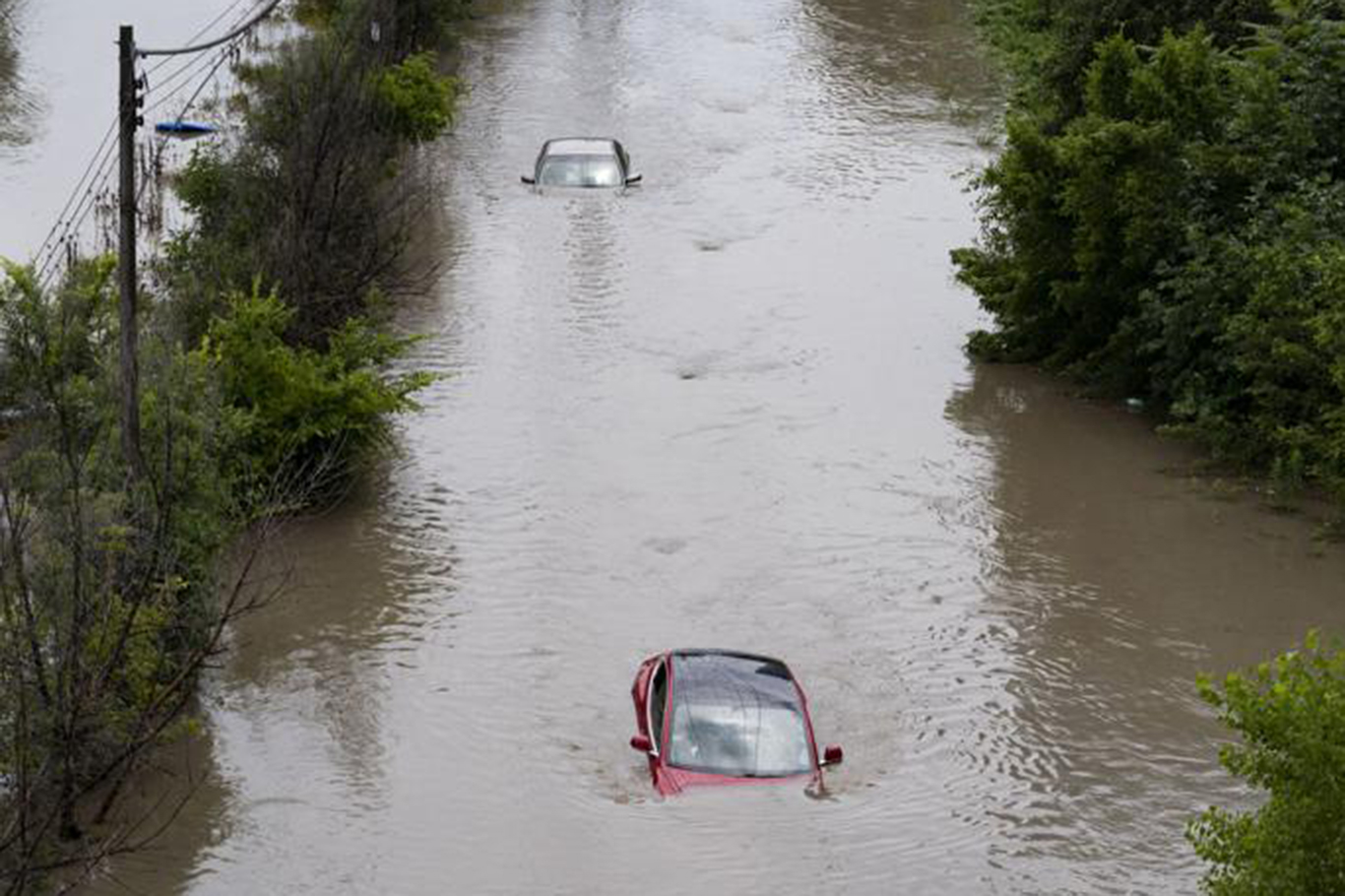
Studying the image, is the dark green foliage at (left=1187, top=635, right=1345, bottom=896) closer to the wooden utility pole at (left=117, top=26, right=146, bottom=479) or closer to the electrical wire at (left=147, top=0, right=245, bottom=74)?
the wooden utility pole at (left=117, top=26, right=146, bottom=479)

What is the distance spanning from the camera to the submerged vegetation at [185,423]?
14008mm

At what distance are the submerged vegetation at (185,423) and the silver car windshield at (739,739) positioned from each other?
3585 millimetres

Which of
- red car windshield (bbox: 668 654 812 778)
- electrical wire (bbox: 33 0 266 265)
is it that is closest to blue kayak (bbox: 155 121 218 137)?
electrical wire (bbox: 33 0 266 265)

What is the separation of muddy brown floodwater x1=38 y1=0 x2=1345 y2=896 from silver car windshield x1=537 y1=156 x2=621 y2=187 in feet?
1.96

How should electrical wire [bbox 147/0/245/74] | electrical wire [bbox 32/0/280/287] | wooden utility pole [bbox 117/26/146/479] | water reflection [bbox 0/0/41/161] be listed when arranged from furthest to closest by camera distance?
electrical wire [bbox 147/0/245/74]
water reflection [bbox 0/0/41/161]
electrical wire [bbox 32/0/280/287]
wooden utility pole [bbox 117/26/146/479]

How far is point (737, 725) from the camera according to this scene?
1691cm

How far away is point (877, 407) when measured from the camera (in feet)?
89.4

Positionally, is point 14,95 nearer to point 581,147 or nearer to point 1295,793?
point 581,147

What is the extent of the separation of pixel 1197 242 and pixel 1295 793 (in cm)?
1511

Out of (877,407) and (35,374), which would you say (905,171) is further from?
(35,374)

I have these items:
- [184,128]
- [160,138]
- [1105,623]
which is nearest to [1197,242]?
[1105,623]


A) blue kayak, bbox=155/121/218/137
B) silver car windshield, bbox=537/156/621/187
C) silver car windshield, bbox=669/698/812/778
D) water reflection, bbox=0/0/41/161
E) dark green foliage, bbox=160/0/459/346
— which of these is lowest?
water reflection, bbox=0/0/41/161

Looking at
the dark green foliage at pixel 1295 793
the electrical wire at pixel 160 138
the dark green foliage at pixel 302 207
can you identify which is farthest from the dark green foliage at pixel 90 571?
the electrical wire at pixel 160 138

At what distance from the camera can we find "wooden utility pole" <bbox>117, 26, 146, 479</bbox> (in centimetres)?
1634
